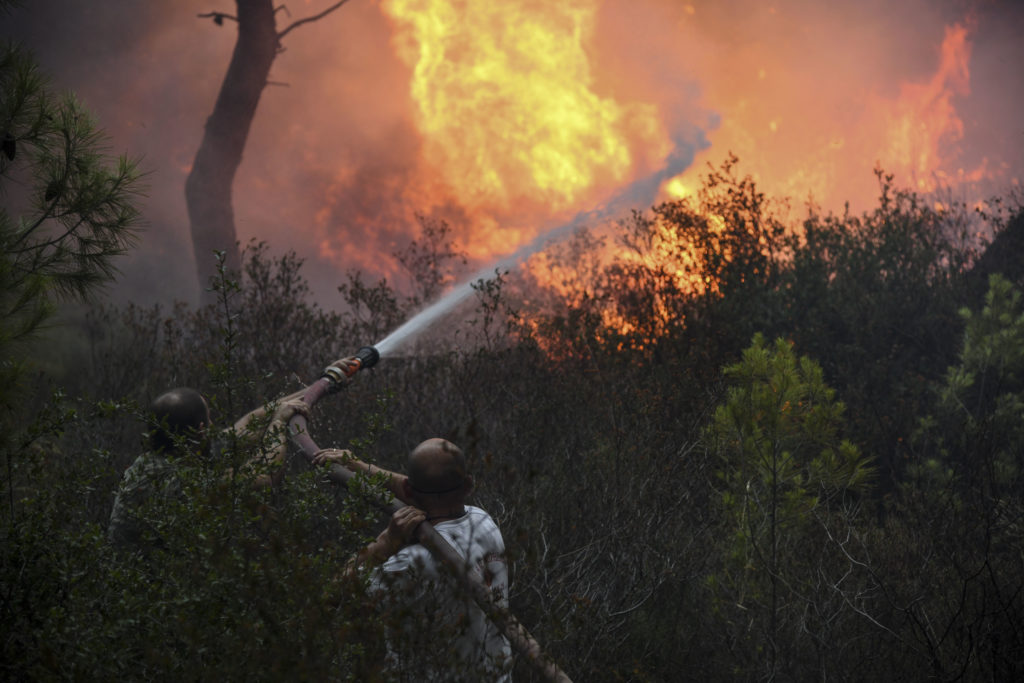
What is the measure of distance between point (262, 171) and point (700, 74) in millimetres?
14616

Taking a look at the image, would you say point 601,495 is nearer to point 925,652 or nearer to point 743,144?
point 925,652

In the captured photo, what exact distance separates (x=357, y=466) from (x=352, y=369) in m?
1.15

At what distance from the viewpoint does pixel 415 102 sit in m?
22.8

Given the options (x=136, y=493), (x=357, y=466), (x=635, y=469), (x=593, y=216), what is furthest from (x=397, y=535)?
(x=593, y=216)

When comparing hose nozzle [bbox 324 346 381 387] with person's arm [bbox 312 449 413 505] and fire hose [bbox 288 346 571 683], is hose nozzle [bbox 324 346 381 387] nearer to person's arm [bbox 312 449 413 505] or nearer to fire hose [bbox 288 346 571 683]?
person's arm [bbox 312 449 413 505]

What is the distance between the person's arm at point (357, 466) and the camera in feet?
9.20

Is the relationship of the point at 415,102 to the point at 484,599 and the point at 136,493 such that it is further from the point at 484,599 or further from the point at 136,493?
the point at 484,599

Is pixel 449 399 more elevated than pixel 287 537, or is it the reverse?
pixel 449 399

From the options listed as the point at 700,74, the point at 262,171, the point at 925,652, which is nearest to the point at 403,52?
the point at 262,171

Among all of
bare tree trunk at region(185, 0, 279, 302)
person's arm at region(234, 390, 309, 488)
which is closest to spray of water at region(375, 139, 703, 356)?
person's arm at region(234, 390, 309, 488)

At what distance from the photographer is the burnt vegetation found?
236 centimetres

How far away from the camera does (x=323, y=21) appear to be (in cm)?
2291

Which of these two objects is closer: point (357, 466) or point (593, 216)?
point (357, 466)

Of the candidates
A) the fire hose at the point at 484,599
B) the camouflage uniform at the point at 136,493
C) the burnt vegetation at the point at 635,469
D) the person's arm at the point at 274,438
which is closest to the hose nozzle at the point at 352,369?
the person's arm at the point at 274,438
